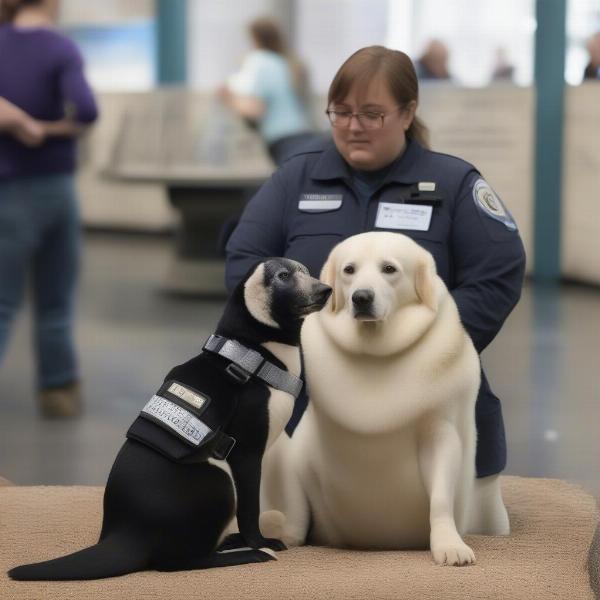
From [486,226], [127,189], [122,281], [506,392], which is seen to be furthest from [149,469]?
[127,189]

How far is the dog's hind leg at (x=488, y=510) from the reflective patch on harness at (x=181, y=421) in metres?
0.91

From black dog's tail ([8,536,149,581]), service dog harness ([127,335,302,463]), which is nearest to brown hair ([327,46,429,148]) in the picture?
service dog harness ([127,335,302,463])

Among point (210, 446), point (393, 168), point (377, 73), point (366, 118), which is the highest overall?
point (377, 73)

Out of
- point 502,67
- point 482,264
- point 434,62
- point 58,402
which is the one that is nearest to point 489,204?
point 482,264

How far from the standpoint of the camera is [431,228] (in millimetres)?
3342

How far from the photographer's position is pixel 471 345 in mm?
3041

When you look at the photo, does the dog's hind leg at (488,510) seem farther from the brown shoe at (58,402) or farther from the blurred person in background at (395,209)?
the brown shoe at (58,402)

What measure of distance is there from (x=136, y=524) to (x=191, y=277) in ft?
21.7

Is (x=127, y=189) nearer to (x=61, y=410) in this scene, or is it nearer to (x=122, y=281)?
(x=122, y=281)

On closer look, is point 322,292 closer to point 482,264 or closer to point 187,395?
point 187,395

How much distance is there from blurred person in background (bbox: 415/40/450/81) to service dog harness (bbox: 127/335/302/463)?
798 cm

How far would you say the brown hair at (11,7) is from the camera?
550cm

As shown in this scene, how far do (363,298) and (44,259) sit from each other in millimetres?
3164

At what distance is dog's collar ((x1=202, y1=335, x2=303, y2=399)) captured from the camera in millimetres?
2861
